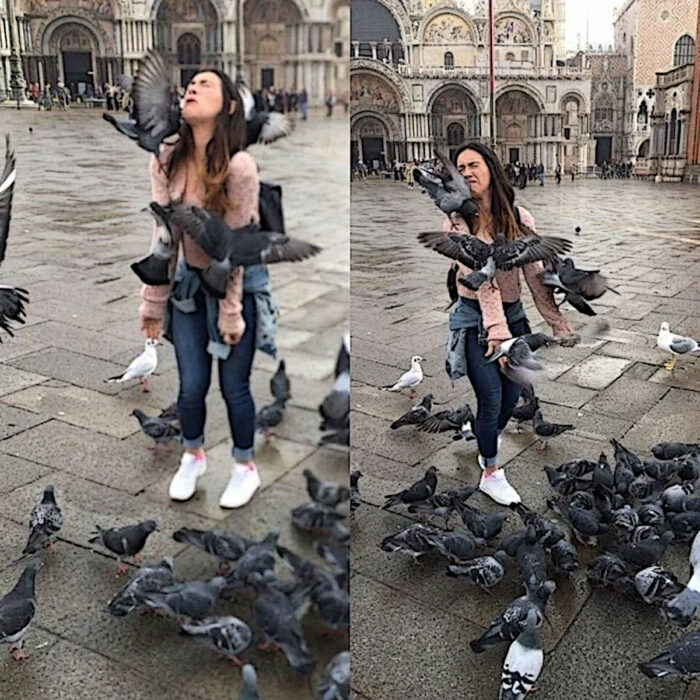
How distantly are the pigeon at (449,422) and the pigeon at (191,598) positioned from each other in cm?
148

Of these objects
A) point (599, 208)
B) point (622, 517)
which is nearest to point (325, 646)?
point (622, 517)

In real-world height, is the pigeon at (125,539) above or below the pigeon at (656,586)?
above

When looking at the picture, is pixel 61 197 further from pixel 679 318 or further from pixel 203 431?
pixel 679 318

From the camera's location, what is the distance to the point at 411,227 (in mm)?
2611

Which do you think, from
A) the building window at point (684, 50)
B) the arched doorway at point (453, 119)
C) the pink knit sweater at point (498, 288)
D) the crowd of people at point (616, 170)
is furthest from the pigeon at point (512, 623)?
the building window at point (684, 50)

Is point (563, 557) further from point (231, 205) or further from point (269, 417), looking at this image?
point (231, 205)

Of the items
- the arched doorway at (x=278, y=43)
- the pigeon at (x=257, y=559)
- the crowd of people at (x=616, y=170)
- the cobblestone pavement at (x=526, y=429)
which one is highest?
the arched doorway at (x=278, y=43)

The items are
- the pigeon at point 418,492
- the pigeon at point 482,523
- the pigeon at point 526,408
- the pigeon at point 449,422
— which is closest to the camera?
the pigeon at point 482,523

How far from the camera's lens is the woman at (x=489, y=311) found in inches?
93.4

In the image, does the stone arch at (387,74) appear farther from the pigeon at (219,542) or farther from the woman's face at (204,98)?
the pigeon at (219,542)

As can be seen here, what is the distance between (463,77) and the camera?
2.82 metres

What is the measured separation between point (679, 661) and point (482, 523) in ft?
2.16

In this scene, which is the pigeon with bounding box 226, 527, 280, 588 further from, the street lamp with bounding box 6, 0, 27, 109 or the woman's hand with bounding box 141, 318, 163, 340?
the street lamp with bounding box 6, 0, 27, 109

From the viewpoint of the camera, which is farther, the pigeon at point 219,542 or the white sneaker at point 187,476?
the white sneaker at point 187,476
